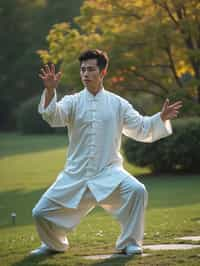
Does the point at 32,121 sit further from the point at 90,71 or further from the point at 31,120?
the point at 90,71

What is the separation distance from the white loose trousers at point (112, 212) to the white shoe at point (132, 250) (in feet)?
0.15

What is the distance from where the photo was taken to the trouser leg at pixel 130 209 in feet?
25.5

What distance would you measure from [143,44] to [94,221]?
34.1 ft

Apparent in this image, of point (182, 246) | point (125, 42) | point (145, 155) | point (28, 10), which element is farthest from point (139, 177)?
point (28, 10)

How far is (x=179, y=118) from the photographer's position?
70.6 ft

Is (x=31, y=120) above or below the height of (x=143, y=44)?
below

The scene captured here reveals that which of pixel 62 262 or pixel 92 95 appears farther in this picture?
pixel 92 95

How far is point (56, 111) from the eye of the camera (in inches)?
314

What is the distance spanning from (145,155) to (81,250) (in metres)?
12.5

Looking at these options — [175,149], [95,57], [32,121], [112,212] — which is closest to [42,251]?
[112,212]

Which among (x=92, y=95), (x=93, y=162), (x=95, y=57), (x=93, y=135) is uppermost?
(x=95, y=57)

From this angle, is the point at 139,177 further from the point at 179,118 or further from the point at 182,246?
the point at 182,246

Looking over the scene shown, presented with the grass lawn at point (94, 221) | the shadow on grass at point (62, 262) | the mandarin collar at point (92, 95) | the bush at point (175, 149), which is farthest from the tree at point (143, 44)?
the shadow on grass at point (62, 262)

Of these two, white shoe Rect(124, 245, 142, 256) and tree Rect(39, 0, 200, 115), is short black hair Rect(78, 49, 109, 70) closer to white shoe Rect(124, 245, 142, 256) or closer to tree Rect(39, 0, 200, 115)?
white shoe Rect(124, 245, 142, 256)
